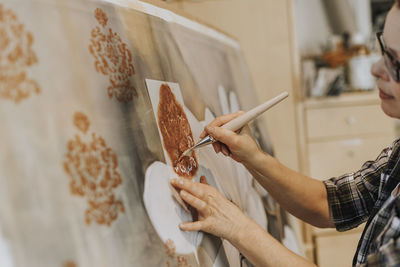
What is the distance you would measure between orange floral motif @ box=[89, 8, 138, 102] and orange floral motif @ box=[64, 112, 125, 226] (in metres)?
0.09

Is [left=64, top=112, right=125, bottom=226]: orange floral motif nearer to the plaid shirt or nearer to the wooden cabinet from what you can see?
the plaid shirt

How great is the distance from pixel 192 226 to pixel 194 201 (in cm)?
4

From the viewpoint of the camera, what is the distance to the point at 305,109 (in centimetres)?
204

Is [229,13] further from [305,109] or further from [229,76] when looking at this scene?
[229,76]

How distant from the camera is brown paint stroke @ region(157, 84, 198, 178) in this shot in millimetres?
696

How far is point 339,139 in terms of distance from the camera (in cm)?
208

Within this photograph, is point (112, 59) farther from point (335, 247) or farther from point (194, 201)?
point (335, 247)

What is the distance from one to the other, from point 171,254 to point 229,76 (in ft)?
2.17

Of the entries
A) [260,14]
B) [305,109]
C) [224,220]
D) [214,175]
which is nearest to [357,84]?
[305,109]

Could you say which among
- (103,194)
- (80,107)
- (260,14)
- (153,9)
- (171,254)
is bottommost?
(171,254)

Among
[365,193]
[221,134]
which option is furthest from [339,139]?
[221,134]

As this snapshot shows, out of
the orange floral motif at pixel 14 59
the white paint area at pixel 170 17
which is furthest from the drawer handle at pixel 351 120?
the orange floral motif at pixel 14 59

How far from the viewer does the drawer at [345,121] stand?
2.06m

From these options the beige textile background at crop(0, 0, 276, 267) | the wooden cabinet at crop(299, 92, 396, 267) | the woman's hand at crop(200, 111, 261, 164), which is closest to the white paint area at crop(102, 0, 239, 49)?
the beige textile background at crop(0, 0, 276, 267)
